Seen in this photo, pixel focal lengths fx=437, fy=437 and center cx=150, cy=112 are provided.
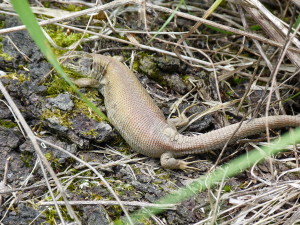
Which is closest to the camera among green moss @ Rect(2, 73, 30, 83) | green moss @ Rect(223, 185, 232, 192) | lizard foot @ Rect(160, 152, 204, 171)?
green moss @ Rect(223, 185, 232, 192)

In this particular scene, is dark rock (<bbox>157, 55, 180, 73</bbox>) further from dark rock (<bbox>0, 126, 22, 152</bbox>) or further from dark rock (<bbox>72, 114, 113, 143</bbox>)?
dark rock (<bbox>0, 126, 22, 152</bbox>)

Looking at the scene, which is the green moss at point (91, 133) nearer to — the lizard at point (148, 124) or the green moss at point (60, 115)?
the green moss at point (60, 115)

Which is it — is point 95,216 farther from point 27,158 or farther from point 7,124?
point 7,124

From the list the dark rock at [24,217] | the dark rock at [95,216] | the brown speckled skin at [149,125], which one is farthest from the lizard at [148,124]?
the dark rock at [24,217]

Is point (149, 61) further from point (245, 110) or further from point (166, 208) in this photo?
point (166, 208)

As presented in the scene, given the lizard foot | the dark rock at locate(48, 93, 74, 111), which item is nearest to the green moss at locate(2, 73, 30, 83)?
the dark rock at locate(48, 93, 74, 111)
